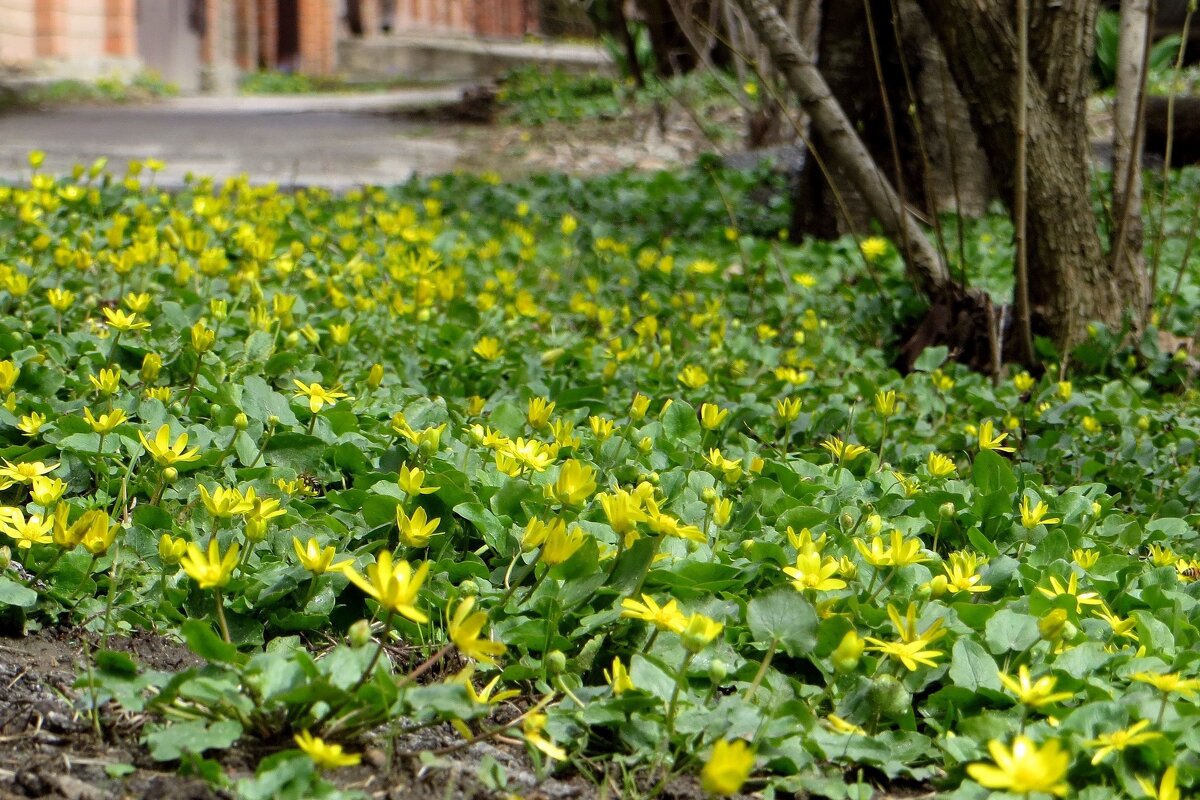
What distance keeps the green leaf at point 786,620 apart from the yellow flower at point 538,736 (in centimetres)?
39

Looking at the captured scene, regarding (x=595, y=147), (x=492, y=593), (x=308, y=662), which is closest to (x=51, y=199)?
(x=492, y=593)

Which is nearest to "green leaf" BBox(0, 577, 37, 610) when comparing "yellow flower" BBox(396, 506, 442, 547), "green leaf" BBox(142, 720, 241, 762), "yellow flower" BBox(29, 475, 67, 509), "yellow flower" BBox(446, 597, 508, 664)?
"yellow flower" BBox(29, 475, 67, 509)

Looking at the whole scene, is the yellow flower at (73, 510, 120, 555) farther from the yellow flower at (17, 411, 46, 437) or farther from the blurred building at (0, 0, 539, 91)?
the blurred building at (0, 0, 539, 91)

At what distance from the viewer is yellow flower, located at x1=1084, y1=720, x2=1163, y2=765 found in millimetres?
1707

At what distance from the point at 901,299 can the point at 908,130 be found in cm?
170

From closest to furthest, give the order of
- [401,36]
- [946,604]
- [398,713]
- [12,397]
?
[398,713]
[946,604]
[12,397]
[401,36]

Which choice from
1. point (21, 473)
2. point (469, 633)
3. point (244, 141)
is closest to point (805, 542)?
point (469, 633)

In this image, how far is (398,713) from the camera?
5.56 feet

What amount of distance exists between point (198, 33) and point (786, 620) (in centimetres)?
2320

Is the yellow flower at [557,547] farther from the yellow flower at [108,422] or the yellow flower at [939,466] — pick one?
the yellow flower at [939,466]

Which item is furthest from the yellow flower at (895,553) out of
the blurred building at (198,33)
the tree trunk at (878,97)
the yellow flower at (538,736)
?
the blurred building at (198,33)

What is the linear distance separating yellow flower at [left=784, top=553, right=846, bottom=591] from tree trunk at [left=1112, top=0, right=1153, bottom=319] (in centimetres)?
278

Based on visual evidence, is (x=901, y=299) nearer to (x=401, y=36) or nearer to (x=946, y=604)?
(x=946, y=604)

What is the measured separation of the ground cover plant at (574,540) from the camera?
1.76 metres
